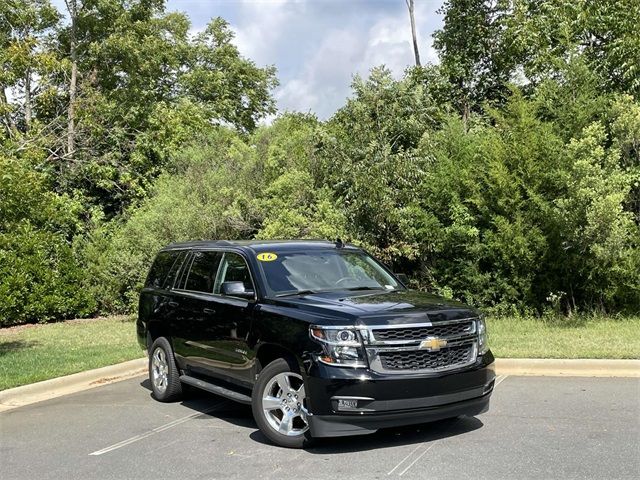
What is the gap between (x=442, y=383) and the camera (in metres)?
5.61

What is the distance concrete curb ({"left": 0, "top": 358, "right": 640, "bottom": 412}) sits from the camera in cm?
848

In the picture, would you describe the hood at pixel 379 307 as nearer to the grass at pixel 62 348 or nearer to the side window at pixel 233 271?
the side window at pixel 233 271

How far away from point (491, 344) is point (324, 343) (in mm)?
5498

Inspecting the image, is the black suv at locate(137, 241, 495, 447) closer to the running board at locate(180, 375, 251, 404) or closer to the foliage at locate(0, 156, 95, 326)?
the running board at locate(180, 375, 251, 404)

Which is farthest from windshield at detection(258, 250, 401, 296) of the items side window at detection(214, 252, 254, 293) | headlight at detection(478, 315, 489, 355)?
headlight at detection(478, 315, 489, 355)

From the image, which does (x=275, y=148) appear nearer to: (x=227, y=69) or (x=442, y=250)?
(x=442, y=250)

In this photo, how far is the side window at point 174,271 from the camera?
832cm

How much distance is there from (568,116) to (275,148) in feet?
21.7

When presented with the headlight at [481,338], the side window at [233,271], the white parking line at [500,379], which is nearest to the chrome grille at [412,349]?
the headlight at [481,338]

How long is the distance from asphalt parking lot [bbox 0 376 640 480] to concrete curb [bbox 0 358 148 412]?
20.3 inches

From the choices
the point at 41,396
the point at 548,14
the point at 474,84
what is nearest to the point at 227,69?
the point at 474,84

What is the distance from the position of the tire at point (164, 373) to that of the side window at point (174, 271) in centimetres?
67

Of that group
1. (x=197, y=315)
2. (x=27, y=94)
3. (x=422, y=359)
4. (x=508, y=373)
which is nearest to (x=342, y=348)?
(x=422, y=359)

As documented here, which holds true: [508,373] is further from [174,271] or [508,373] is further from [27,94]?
[27,94]
